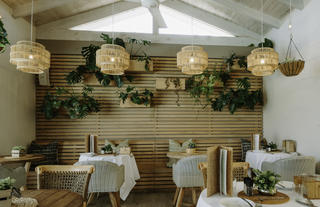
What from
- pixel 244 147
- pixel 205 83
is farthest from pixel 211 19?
pixel 244 147

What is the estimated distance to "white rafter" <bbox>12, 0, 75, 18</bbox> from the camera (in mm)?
5180

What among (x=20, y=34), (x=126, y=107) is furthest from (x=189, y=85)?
(x=20, y=34)

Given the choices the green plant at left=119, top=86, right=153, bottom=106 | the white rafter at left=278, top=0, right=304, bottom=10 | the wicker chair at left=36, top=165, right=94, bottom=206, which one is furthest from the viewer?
the green plant at left=119, top=86, right=153, bottom=106

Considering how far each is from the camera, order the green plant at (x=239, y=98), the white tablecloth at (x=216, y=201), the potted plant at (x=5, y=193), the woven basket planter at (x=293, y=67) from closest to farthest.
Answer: the potted plant at (x=5, y=193) → the white tablecloth at (x=216, y=201) → the woven basket planter at (x=293, y=67) → the green plant at (x=239, y=98)

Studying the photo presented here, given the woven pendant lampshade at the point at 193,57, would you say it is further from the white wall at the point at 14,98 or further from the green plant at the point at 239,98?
the white wall at the point at 14,98

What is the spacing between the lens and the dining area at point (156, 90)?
481 centimetres

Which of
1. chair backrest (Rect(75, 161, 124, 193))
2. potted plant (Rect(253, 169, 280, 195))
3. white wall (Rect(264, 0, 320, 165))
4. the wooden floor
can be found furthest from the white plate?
white wall (Rect(264, 0, 320, 165))

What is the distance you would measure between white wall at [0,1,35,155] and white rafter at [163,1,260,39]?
13.1ft

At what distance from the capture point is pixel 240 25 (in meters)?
6.67

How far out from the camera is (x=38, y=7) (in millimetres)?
5328

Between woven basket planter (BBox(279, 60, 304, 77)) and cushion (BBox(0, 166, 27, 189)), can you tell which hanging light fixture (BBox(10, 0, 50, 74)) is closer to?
cushion (BBox(0, 166, 27, 189))

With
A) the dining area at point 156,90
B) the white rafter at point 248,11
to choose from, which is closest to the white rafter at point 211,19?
the dining area at point 156,90

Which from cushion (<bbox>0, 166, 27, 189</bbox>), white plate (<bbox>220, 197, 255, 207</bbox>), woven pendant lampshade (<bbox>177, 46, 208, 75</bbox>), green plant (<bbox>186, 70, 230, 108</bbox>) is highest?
woven pendant lampshade (<bbox>177, 46, 208, 75</bbox>)

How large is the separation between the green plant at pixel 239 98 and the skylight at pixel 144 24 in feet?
6.19
